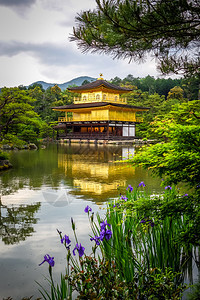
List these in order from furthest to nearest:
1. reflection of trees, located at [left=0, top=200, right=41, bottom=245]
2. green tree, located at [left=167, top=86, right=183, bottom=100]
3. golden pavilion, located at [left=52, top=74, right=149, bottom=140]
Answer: green tree, located at [left=167, top=86, right=183, bottom=100], golden pavilion, located at [left=52, top=74, right=149, bottom=140], reflection of trees, located at [left=0, top=200, right=41, bottom=245]

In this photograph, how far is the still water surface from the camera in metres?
Result: 3.03

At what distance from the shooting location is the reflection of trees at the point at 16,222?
13.1 ft

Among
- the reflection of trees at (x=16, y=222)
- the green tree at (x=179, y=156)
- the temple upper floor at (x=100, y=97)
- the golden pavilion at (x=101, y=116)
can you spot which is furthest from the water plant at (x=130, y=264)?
the temple upper floor at (x=100, y=97)

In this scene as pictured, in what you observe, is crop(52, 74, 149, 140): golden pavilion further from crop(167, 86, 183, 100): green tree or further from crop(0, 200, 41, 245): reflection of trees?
crop(0, 200, 41, 245): reflection of trees

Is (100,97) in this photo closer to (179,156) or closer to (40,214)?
(40,214)

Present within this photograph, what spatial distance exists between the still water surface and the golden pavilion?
2131 cm

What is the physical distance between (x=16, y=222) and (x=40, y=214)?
0.57 m

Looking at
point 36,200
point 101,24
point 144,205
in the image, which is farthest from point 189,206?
point 36,200

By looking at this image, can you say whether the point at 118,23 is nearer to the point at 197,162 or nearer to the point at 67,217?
the point at 197,162

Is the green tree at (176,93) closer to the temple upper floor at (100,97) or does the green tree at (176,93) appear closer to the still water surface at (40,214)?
the temple upper floor at (100,97)

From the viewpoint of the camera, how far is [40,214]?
16.5ft

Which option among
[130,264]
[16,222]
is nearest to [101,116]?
[16,222]

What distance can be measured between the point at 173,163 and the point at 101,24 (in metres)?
2.08

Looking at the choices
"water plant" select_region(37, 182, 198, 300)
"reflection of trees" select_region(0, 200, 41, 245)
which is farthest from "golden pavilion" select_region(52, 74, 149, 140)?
"water plant" select_region(37, 182, 198, 300)
